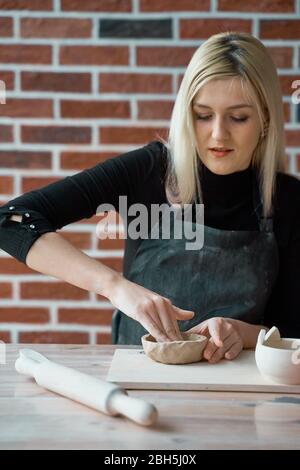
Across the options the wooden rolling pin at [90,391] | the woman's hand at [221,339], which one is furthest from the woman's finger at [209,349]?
the wooden rolling pin at [90,391]

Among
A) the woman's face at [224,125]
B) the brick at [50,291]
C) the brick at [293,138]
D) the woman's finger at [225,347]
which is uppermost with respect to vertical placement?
the woman's face at [224,125]

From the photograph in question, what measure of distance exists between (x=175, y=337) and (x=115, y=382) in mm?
182

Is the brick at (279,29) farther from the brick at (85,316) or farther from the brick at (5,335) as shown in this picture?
the brick at (5,335)

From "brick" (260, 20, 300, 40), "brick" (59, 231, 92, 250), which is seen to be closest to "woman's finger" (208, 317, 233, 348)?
"brick" (59, 231, 92, 250)

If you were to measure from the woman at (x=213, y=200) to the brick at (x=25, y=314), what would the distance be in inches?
18.7

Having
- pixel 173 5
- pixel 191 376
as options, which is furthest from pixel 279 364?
pixel 173 5

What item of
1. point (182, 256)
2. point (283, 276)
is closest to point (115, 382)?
point (182, 256)

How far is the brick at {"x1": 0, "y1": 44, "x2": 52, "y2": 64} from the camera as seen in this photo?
6.81 feet

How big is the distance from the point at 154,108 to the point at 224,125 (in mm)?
626

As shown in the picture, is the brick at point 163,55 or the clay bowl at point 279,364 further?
the brick at point 163,55

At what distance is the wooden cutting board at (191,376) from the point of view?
40.4 inches

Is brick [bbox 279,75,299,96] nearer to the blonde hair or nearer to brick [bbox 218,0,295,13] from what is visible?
brick [bbox 218,0,295,13]

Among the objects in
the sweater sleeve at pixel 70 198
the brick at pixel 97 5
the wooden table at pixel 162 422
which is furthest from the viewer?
the brick at pixel 97 5

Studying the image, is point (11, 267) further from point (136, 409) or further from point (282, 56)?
point (136, 409)
